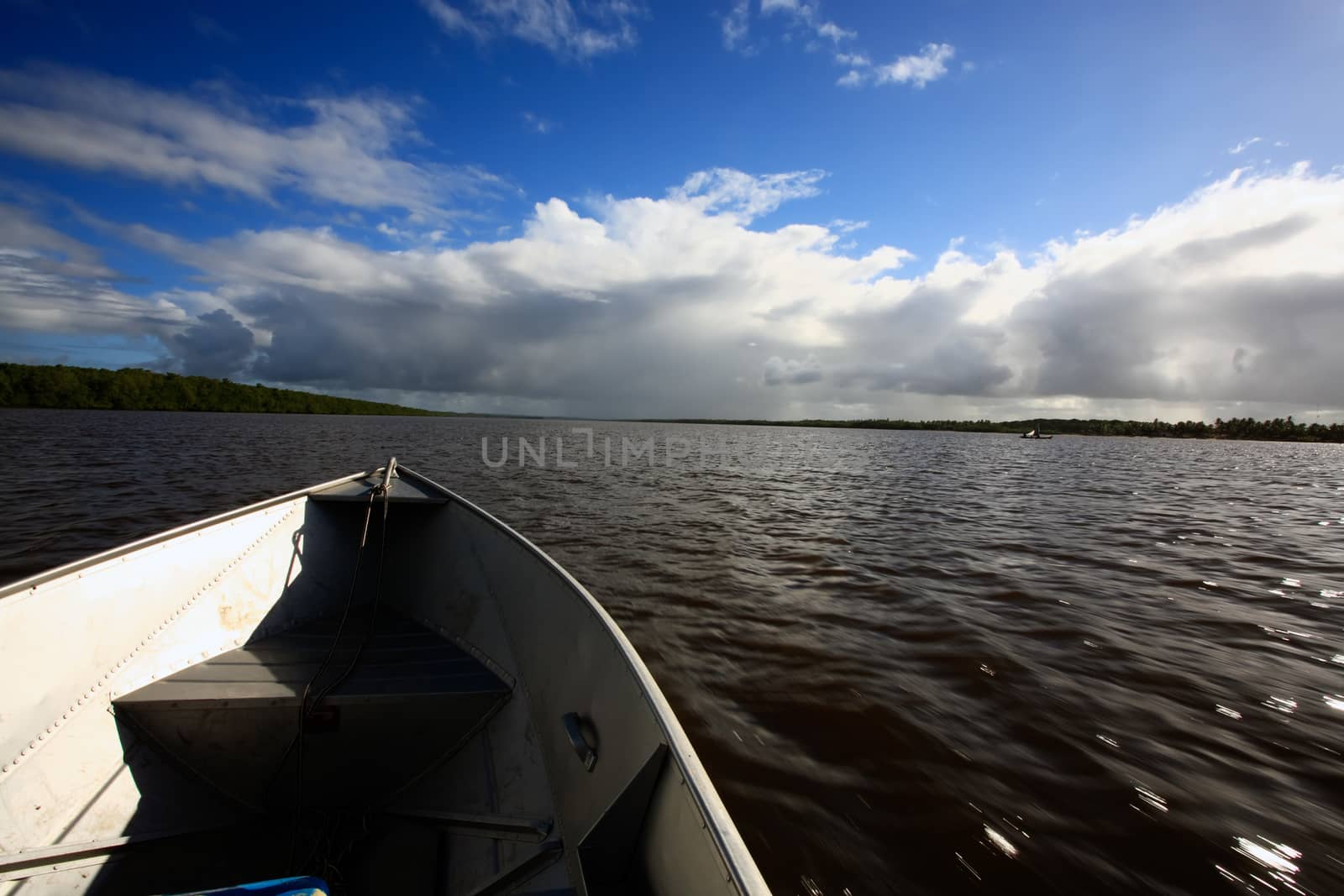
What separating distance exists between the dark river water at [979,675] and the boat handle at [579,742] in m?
1.39

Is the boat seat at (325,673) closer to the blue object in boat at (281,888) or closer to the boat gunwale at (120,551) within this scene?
the boat gunwale at (120,551)

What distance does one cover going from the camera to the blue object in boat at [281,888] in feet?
5.58

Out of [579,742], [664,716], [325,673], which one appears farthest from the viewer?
[325,673]

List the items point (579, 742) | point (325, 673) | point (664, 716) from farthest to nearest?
point (325, 673) < point (579, 742) < point (664, 716)

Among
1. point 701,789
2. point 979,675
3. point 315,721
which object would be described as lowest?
point 979,675

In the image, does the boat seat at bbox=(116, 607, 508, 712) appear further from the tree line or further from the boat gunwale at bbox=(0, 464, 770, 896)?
the tree line

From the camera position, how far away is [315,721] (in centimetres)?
328

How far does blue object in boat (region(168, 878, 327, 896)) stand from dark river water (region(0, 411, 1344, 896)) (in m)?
2.27

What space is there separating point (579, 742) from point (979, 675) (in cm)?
426

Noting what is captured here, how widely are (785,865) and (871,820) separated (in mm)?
656

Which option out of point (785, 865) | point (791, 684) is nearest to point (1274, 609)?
point (791, 684)

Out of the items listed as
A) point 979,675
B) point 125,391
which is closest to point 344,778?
point 979,675

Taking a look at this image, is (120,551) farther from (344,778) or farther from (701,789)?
(701,789)

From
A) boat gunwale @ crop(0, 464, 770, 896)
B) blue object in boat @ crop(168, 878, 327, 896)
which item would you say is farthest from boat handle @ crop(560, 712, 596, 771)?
blue object in boat @ crop(168, 878, 327, 896)
